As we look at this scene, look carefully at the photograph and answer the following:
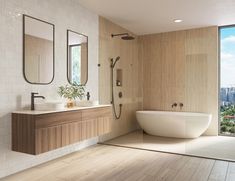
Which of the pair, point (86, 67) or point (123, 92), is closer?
point (86, 67)

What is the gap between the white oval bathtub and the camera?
15.1 ft

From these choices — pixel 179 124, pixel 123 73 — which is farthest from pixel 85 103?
pixel 179 124

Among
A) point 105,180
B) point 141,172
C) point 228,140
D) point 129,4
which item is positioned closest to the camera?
point 105,180

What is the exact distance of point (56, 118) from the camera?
287cm

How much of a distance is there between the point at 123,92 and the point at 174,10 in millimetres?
→ 2205

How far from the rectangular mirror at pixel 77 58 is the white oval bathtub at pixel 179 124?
1.91 metres

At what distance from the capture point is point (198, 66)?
5.05 meters

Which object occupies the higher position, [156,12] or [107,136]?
[156,12]

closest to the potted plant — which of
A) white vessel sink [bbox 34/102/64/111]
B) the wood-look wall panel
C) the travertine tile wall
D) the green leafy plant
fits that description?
the green leafy plant

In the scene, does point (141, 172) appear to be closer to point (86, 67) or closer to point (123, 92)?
point (86, 67)

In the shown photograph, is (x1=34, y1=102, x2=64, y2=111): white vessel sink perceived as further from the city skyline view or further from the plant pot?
the city skyline view

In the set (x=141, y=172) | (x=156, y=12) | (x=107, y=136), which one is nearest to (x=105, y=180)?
(x=141, y=172)

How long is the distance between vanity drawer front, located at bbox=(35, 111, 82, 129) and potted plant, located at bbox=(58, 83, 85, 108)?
0.33 m

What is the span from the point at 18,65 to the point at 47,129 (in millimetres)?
943
